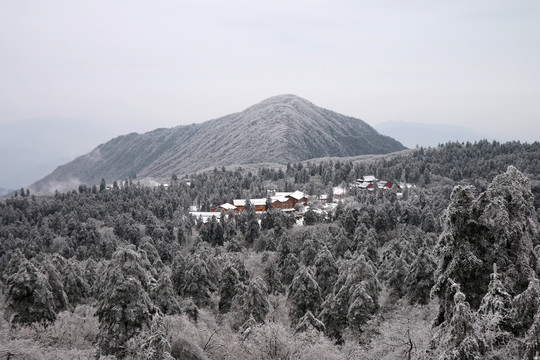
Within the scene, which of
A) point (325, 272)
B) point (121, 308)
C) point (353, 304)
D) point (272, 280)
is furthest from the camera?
point (272, 280)

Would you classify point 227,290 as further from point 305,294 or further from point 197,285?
point 305,294

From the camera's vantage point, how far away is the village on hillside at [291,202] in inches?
4493

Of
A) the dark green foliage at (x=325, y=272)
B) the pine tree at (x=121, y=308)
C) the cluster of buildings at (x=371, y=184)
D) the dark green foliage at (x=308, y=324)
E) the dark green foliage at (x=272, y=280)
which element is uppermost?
the pine tree at (x=121, y=308)

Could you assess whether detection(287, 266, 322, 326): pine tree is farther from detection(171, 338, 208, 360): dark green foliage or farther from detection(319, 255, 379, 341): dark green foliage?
detection(171, 338, 208, 360): dark green foliage

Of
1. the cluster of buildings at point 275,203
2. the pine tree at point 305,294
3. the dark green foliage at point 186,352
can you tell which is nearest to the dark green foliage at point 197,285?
the pine tree at point 305,294

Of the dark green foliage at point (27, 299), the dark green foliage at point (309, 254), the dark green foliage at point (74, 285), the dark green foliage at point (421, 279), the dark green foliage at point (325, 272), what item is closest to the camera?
the dark green foliage at point (27, 299)

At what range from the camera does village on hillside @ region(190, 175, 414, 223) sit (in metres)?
114

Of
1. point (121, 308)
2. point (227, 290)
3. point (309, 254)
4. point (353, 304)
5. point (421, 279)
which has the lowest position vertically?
point (309, 254)

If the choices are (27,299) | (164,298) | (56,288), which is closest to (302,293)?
(164,298)

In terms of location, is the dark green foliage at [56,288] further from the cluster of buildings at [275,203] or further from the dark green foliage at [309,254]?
the cluster of buildings at [275,203]

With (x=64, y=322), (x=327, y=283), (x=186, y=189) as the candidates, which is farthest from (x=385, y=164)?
(x=64, y=322)

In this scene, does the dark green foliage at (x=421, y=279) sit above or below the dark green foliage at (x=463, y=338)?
below

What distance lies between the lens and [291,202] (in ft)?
406

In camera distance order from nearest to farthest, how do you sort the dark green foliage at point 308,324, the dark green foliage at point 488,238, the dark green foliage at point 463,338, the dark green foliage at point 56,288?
1. the dark green foliage at point 463,338
2. the dark green foliage at point 488,238
3. the dark green foliage at point 308,324
4. the dark green foliage at point 56,288
